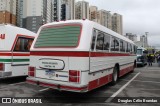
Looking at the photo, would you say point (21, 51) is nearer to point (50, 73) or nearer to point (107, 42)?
point (50, 73)

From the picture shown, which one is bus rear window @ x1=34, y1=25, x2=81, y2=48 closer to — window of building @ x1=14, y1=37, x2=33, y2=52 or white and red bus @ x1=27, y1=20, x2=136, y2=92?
white and red bus @ x1=27, y1=20, x2=136, y2=92

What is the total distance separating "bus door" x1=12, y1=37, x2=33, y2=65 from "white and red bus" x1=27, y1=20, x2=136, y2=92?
2.52 metres

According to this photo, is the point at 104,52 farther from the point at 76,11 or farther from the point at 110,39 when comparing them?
the point at 76,11

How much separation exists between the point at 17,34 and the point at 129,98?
6.10 metres

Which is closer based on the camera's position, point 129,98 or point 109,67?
point 129,98

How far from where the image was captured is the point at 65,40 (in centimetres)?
719

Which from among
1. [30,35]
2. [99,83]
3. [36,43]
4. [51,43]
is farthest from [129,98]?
[30,35]

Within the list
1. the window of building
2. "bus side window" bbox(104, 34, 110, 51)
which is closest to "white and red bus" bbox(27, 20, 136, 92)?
"bus side window" bbox(104, 34, 110, 51)

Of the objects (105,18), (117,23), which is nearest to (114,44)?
(105,18)

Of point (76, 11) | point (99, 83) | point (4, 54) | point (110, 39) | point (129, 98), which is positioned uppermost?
point (76, 11)

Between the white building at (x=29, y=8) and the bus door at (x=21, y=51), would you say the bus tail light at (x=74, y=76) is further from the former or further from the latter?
the white building at (x=29, y=8)

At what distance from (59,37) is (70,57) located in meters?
1.03

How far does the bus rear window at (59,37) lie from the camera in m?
7.04

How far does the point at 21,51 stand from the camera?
10.6 metres
